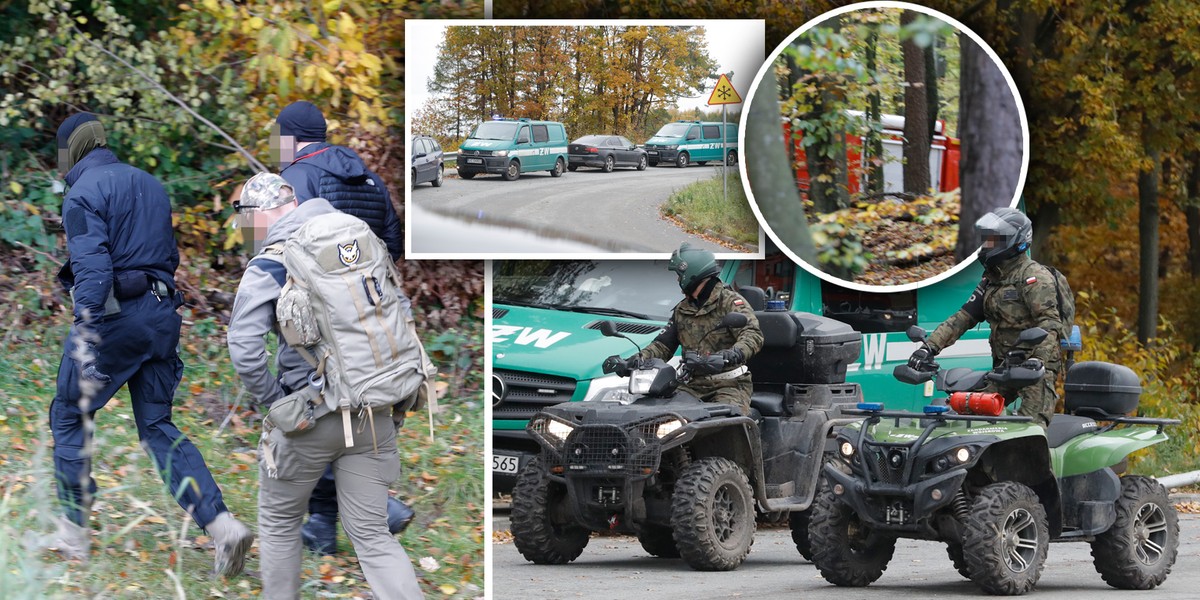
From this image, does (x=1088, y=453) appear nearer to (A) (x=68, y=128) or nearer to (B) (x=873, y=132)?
(B) (x=873, y=132)

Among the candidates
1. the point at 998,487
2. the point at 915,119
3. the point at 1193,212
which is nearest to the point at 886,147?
the point at 915,119

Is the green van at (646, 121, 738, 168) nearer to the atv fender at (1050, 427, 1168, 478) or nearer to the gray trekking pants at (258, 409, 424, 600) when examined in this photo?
the atv fender at (1050, 427, 1168, 478)

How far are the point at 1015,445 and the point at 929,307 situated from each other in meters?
1.12

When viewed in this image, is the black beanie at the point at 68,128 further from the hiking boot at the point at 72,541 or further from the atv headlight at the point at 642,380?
the atv headlight at the point at 642,380

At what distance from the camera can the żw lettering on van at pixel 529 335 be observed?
811 cm

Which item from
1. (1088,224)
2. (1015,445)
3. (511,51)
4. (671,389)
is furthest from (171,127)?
(1088,224)

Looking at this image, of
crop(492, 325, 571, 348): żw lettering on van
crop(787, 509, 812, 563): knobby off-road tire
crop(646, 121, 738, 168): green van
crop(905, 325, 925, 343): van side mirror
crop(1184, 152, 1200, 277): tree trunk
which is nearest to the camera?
crop(905, 325, 925, 343): van side mirror

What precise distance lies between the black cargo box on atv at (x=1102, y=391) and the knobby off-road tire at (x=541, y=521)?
2.69 metres

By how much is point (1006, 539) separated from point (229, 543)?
3499 mm

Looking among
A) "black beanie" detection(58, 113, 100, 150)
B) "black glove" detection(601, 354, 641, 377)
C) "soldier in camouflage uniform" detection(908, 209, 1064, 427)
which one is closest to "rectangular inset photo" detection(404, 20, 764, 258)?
"black glove" detection(601, 354, 641, 377)

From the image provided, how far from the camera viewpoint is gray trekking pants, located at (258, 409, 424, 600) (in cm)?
496

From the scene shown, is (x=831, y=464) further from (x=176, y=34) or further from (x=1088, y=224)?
(x=1088, y=224)

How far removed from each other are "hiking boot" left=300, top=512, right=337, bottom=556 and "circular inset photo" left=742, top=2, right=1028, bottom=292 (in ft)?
8.48

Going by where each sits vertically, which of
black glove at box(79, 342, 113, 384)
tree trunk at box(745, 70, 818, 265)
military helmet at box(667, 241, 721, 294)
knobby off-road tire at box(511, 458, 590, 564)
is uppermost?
tree trunk at box(745, 70, 818, 265)
